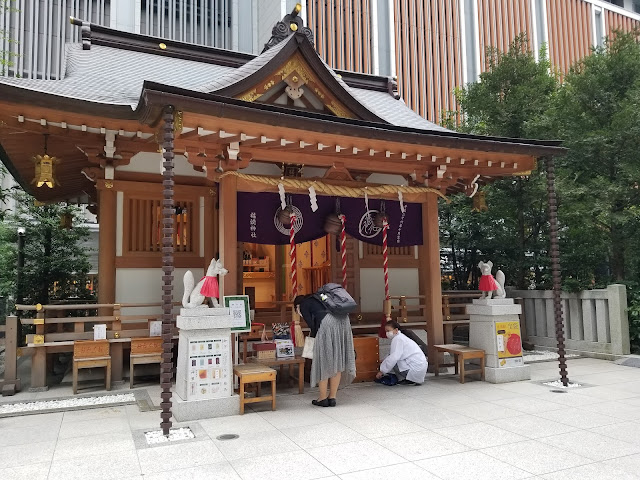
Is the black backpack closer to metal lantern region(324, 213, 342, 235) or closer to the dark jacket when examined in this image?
the dark jacket

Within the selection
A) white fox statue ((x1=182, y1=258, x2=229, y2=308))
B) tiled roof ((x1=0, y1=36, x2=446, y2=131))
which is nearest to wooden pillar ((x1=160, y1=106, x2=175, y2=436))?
white fox statue ((x1=182, y1=258, x2=229, y2=308))

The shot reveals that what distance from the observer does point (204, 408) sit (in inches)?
235

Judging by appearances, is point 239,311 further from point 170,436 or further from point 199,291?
point 170,436

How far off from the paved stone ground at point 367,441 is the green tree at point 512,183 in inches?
230

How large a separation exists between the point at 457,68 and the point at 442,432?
38.5 metres

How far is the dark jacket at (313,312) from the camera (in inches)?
254

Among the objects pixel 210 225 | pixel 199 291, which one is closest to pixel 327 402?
pixel 199 291

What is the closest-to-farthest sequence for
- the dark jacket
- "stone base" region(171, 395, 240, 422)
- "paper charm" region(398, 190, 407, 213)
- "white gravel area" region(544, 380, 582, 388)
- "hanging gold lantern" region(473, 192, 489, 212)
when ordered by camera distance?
"stone base" region(171, 395, 240, 422) → the dark jacket → "white gravel area" region(544, 380, 582, 388) → "paper charm" region(398, 190, 407, 213) → "hanging gold lantern" region(473, 192, 489, 212)

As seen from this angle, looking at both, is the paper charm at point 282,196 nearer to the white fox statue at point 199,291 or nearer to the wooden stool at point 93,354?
the white fox statue at point 199,291

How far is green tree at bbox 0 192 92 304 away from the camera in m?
13.4

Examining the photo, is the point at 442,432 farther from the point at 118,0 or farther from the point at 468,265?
the point at 118,0

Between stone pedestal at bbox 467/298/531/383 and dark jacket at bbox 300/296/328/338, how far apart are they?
3.27 m

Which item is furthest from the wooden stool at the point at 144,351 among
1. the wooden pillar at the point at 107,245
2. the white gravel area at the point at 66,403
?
the wooden pillar at the point at 107,245

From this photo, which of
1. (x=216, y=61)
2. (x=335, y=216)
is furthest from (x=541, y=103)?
(x=216, y=61)
